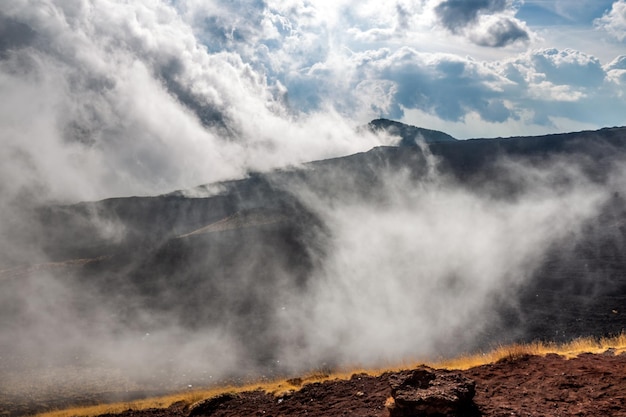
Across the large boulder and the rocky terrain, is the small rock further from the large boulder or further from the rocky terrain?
the large boulder

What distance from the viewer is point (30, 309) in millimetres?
47906

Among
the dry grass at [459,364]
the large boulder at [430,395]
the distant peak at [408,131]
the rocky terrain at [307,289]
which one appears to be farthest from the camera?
the distant peak at [408,131]

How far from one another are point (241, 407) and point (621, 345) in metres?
14.4

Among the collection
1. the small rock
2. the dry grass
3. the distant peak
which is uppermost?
the distant peak

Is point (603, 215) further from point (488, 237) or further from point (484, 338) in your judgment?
point (484, 338)

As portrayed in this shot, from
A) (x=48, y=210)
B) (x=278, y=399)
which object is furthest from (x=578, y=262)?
(x=48, y=210)

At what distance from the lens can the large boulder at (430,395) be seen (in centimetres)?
955

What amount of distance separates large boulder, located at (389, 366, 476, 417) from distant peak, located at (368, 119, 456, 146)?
177 m

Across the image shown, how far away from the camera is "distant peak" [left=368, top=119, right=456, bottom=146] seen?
7313 inches

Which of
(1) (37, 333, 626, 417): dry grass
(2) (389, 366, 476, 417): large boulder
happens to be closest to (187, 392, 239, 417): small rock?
(1) (37, 333, 626, 417): dry grass

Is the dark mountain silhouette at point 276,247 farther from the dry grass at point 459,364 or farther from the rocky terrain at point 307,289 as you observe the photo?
the dry grass at point 459,364

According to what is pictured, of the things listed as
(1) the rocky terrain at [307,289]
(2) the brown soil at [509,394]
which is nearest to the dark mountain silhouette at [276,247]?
(1) the rocky terrain at [307,289]

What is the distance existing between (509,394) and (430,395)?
9.22 feet

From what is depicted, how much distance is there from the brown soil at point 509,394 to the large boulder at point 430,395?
463mm
